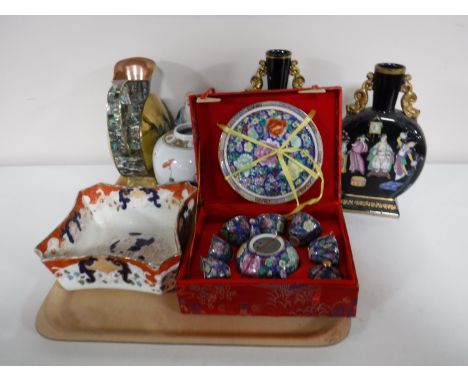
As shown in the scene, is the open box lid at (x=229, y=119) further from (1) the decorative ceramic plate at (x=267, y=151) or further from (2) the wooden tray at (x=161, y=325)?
(2) the wooden tray at (x=161, y=325)

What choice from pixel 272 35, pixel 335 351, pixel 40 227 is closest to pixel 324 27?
pixel 272 35

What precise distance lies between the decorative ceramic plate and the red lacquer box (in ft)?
0.06

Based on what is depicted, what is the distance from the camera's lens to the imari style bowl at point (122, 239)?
2.44ft

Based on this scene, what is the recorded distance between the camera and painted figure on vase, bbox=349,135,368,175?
0.96 metres

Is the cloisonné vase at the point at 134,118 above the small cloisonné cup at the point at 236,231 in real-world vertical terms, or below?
above

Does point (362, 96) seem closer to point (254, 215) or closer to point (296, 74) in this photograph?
point (296, 74)

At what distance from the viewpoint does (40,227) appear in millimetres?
1049

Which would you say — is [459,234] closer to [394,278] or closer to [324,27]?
[394,278]

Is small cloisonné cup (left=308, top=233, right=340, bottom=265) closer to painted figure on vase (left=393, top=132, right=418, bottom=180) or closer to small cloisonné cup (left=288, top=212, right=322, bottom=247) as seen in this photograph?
small cloisonné cup (left=288, top=212, right=322, bottom=247)

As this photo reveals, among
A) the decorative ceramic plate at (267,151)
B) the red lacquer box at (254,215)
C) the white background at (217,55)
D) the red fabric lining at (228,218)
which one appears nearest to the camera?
the red lacquer box at (254,215)

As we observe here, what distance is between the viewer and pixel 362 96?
3.08 ft

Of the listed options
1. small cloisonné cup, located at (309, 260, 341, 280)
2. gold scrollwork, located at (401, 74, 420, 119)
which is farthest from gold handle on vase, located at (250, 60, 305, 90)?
small cloisonné cup, located at (309, 260, 341, 280)

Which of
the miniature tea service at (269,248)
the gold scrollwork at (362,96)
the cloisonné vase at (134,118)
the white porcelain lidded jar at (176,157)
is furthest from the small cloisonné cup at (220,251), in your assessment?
the gold scrollwork at (362,96)

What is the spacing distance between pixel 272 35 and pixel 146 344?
2.64 feet
